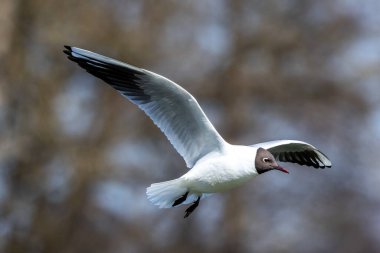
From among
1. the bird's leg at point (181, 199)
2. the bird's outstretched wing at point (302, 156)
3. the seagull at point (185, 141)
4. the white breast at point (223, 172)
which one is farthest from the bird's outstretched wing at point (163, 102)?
the bird's outstretched wing at point (302, 156)

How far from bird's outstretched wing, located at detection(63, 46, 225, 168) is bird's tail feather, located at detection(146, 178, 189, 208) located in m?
0.21

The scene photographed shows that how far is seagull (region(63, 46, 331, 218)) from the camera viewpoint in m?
6.16

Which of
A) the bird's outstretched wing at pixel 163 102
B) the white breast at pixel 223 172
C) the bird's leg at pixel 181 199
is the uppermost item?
the bird's outstretched wing at pixel 163 102

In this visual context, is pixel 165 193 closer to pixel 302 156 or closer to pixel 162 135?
pixel 302 156

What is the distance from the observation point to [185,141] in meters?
6.43

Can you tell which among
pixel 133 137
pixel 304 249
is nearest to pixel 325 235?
pixel 304 249

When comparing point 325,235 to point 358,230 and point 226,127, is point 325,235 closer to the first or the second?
point 358,230

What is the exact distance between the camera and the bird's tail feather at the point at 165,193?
247 inches

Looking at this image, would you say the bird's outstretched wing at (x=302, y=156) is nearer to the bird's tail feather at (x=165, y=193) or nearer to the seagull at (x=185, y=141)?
the seagull at (x=185, y=141)

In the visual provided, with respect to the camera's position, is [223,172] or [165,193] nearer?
[223,172]

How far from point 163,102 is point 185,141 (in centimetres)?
24

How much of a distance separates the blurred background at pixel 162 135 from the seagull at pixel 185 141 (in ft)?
18.2

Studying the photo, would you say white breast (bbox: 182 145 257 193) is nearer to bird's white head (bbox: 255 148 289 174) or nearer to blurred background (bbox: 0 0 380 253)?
bird's white head (bbox: 255 148 289 174)

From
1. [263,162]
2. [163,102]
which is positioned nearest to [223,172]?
[263,162]
